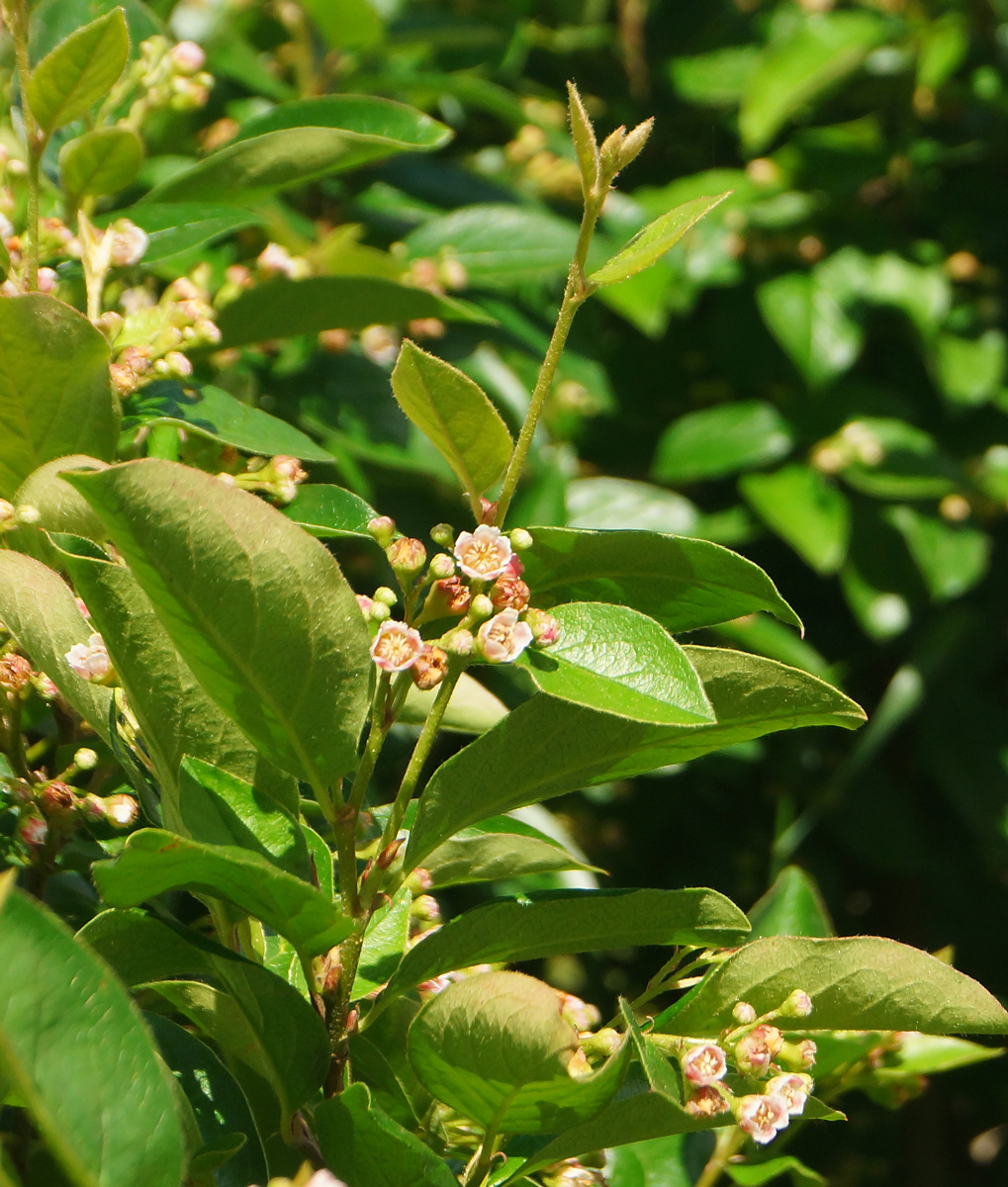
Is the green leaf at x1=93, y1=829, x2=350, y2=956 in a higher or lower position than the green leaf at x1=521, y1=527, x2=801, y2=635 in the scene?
lower

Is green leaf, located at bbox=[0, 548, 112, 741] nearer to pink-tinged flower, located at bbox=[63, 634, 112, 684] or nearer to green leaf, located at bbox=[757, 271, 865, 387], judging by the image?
pink-tinged flower, located at bbox=[63, 634, 112, 684]

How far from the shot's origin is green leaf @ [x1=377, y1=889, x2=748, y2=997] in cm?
70

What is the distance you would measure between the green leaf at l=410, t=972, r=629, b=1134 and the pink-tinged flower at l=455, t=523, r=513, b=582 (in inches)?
7.8

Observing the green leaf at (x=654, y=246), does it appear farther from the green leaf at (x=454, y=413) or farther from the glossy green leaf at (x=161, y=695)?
the glossy green leaf at (x=161, y=695)

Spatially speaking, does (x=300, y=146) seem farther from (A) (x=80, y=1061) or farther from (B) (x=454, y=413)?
(A) (x=80, y=1061)

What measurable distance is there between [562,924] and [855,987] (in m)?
0.16

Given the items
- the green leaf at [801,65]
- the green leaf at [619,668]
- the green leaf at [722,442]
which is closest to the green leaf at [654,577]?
the green leaf at [619,668]

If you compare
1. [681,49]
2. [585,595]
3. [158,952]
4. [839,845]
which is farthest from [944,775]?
[158,952]

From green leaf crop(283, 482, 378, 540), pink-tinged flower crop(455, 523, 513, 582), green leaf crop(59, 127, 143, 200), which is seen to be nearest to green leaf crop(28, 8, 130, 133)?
green leaf crop(59, 127, 143, 200)

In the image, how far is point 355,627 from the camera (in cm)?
62

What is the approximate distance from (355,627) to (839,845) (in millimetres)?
1953

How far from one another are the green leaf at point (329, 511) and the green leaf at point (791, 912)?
0.56 metres

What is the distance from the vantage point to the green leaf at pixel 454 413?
0.66 metres

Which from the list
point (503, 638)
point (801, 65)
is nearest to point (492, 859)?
point (503, 638)
